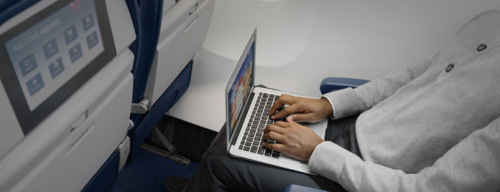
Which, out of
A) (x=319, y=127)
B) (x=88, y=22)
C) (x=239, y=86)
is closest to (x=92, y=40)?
(x=88, y=22)

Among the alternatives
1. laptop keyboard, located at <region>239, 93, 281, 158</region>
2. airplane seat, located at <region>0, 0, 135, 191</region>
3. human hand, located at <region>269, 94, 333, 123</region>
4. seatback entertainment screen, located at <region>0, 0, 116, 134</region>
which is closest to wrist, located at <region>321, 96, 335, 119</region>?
human hand, located at <region>269, 94, 333, 123</region>

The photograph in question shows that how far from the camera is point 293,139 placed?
4.67ft

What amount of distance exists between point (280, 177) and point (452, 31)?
109 cm

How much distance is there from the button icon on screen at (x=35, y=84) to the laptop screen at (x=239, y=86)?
1.74 feet

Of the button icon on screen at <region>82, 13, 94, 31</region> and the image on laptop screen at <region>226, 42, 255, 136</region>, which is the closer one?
the button icon on screen at <region>82, 13, 94, 31</region>

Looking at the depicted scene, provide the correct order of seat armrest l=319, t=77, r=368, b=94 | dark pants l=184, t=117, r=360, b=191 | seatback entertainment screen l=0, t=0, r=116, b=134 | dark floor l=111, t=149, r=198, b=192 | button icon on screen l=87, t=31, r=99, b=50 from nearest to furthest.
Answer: seatback entertainment screen l=0, t=0, r=116, b=134 < button icon on screen l=87, t=31, r=99, b=50 < dark pants l=184, t=117, r=360, b=191 < seat armrest l=319, t=77, r=368, b=94 < dark floor l=111, t=149, r=198, b=192

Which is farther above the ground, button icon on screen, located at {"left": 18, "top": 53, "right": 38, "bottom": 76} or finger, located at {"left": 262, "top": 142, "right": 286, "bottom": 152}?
button icon on screen, located at {"left": 18, "top": 53, "right": 38, "bottom": 76}

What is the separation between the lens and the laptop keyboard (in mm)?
1479

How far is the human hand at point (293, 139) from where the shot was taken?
1.41 m

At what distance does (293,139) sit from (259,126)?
0.67 feet

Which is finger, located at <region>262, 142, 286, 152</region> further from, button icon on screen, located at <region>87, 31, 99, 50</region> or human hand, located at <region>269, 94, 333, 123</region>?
button icon on screen, located at <region>87, 31, 99, 50</region>

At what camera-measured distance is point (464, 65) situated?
4.43 ft

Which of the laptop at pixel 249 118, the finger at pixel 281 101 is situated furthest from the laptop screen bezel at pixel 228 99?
the finger at pixel 281 101

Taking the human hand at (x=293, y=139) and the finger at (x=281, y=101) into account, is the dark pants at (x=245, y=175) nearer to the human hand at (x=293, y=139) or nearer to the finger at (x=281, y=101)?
the human hand at (x=293, y=139)
